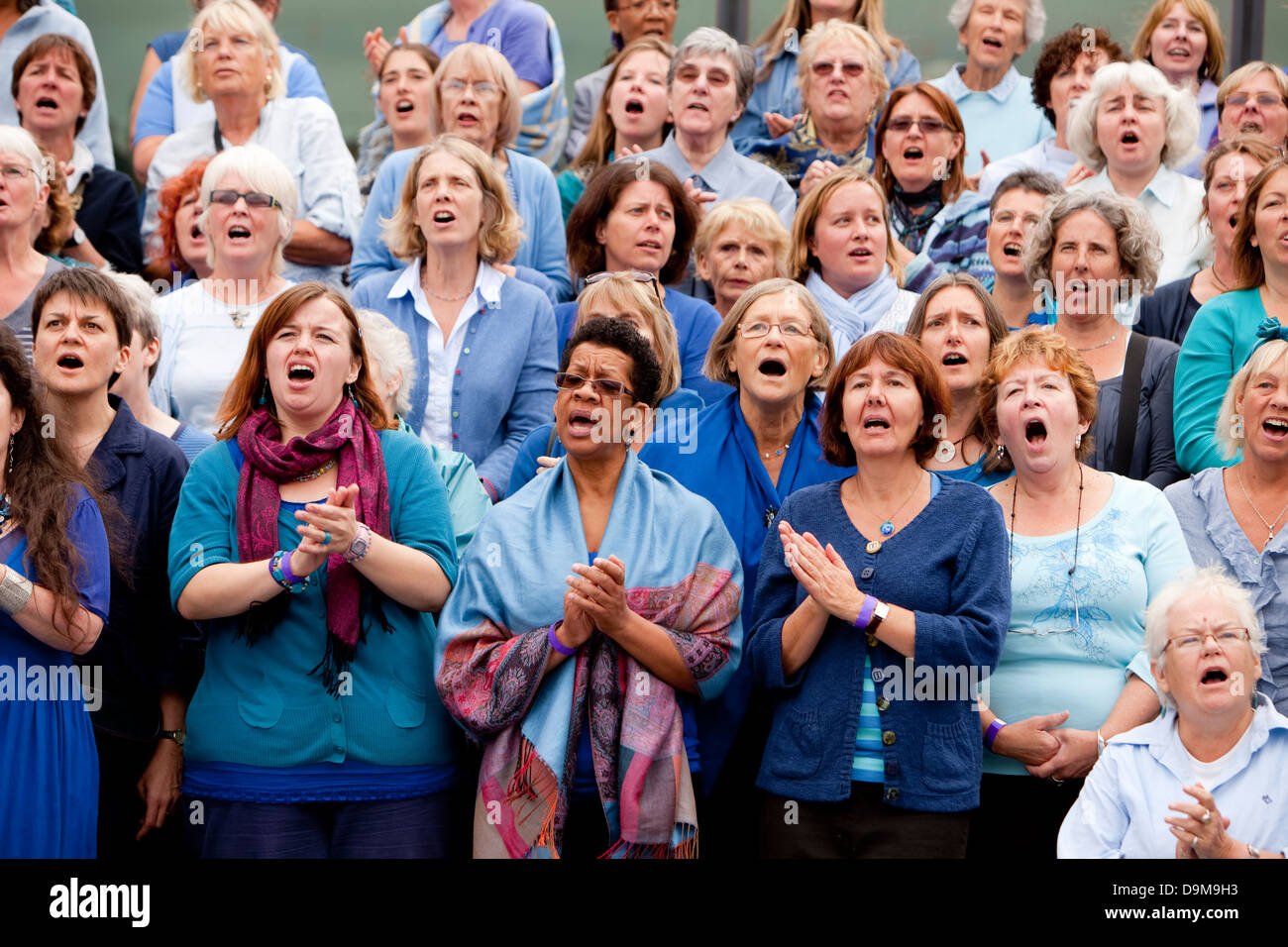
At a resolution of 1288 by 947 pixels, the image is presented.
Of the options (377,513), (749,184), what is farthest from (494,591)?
(749,184)

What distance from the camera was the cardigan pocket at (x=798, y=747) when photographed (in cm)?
468

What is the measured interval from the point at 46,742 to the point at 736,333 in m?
2.59

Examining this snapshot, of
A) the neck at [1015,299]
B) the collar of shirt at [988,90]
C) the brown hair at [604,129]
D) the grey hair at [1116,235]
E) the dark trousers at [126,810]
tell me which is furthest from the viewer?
the collar of shirt at [988,90]

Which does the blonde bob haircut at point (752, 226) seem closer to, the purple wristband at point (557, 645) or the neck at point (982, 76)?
the neck at point (982, 76)

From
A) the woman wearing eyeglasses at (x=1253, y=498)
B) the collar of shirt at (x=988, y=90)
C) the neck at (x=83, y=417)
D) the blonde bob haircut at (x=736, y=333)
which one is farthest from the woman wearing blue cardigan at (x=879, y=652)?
the collar of shirt at (x=988, y=90)

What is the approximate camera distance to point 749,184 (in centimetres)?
791

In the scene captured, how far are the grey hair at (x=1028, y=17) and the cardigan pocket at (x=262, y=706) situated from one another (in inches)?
239

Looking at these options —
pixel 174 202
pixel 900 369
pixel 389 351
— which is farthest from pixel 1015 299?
pixel 174 202

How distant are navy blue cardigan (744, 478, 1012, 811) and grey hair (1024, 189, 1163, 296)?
6.01ft

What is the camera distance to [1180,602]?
15.1 ft

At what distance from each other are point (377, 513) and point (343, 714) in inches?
23.4

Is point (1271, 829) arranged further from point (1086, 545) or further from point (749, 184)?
point (749, 184)

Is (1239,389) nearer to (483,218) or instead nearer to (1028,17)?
(483,218)

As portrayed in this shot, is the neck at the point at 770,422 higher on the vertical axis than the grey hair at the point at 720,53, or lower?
lower
